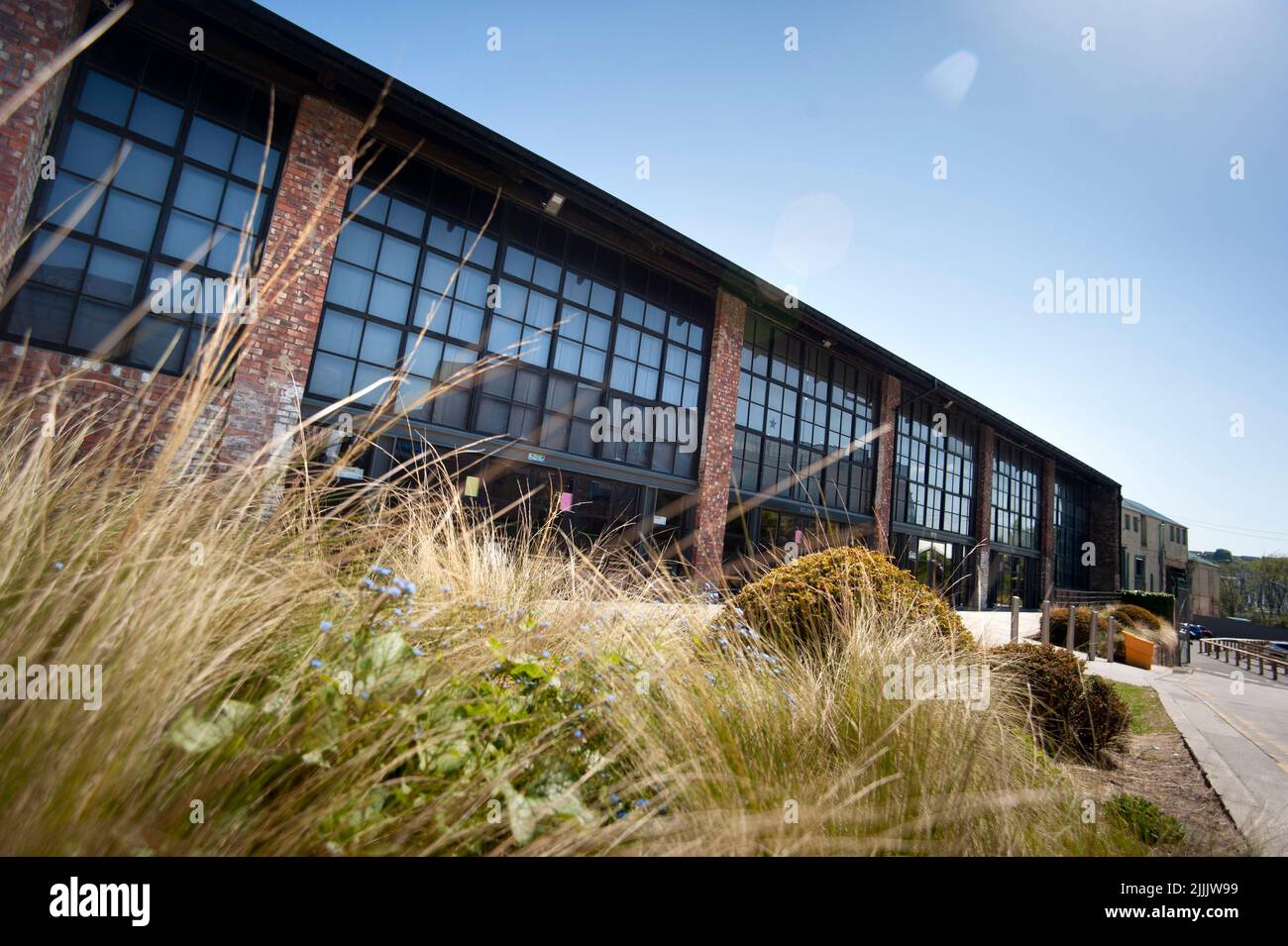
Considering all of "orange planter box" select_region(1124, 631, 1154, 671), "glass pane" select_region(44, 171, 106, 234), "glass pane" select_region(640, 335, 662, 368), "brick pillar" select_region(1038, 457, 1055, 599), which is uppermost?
"glass pane" select_region(640, 335, 662, 368)

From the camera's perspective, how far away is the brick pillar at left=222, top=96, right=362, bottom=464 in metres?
6.53

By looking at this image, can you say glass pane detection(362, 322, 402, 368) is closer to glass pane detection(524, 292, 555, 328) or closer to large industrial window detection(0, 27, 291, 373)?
large industrial window detection(0, 27, 291, 373)

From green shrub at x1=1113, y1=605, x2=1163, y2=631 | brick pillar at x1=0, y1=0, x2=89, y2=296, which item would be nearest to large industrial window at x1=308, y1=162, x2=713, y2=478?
brick pillar at x1=0, y1=0, x2=89, y2=296

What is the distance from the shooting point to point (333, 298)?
7430 mm

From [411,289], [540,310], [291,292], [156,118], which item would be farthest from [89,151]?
[540,310]

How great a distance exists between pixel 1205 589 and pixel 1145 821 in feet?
198

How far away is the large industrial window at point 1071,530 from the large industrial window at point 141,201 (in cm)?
2858

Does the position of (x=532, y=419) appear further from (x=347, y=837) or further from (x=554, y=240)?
(x=347, y=837)

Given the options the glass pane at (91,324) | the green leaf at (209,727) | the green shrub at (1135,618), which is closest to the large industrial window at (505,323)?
the glass pane at (91,324)

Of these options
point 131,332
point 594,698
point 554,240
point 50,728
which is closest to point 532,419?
point 554,240

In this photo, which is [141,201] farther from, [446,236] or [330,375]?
[446,236]

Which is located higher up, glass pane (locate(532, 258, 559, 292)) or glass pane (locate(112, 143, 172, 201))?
glass pane (locate(532, 258, 559, 292))

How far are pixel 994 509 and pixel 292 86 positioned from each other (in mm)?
22320

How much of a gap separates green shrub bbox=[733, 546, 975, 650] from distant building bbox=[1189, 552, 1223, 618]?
53.6 meters
